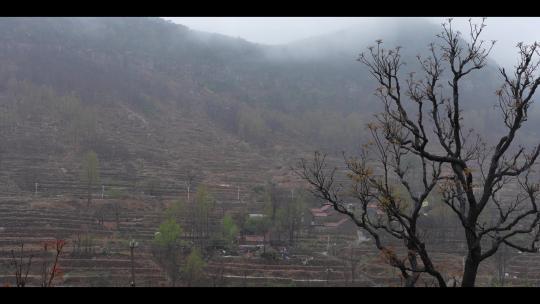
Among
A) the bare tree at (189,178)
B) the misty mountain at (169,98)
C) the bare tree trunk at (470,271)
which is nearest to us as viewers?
the bare tree trunk at (470,271)

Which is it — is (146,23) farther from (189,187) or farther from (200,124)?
(189,187)

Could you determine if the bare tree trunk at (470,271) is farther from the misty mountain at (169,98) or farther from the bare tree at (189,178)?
the misty mountain at (169,98)

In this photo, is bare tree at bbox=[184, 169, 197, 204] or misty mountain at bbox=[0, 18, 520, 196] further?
misty mountain at bbox=[0, 18, 520, 196]

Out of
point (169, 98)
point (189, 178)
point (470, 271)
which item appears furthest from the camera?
point (169, 98)

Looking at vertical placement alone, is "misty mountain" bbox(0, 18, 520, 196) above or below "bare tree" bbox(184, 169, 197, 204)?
above

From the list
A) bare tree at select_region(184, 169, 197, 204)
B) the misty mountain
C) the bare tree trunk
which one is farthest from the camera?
the misty mountain

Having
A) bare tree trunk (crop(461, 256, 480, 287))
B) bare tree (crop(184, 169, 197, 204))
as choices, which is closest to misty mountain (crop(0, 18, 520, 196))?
bare tree (crop(184, 169, 197, 204))

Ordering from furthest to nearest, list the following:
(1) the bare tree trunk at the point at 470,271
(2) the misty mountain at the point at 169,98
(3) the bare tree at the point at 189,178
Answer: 1. (2) the misty mountain at the point at 169,98
2. (3) the bare tree at the point at 189,178
3. (1) the bare tree trunk at the point at 470,271

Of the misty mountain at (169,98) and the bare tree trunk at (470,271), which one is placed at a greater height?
the misty mountain at (169,98)

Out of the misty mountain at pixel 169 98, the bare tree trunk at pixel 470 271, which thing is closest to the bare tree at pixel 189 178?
the misty mountain at pixel 169 98

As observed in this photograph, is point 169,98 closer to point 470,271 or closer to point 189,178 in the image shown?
point 189,178

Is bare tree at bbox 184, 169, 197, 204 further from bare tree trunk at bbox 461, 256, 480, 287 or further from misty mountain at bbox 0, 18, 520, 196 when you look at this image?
bare tree trunk at bbox 461, 256, 480, 287

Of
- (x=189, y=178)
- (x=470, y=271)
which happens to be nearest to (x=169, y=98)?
→ (x=189, y=178)
